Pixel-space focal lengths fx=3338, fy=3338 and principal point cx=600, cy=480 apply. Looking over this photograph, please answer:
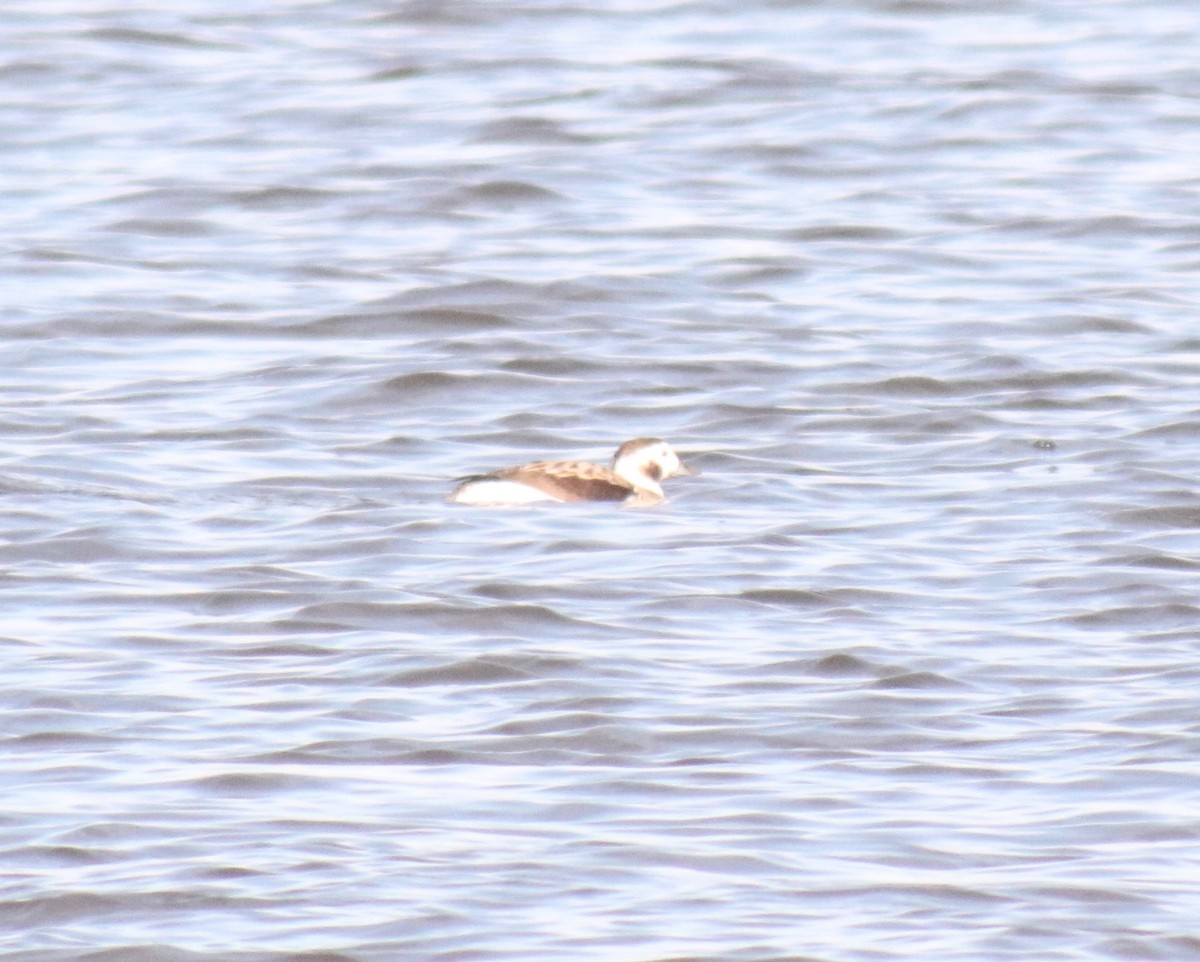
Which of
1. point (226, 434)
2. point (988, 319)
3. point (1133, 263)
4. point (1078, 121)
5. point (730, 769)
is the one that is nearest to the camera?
point (730, 769)

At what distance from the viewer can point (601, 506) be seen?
12.2 metres

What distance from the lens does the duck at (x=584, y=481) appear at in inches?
468

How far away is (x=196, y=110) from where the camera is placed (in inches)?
878

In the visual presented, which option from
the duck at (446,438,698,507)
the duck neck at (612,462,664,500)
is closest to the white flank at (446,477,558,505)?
the duck at (446,438,698,507)

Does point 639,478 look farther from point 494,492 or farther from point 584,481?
point 494,492

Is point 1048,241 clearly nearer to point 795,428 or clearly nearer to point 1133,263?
point 1133,263

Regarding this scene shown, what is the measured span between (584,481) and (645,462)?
10.8 inches

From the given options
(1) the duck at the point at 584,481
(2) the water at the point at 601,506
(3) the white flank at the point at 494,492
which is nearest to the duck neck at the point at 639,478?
(1) the duck at the point at 584,481

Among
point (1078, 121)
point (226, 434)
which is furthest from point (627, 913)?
point (1078, 121)

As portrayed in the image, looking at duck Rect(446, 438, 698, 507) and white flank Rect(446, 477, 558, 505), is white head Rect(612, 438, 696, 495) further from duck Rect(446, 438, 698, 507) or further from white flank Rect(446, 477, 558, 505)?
white flank Rect(446, 477, 558, 505)

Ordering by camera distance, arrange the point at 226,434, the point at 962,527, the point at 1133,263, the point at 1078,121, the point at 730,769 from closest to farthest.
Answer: the point at 730,769, the point at 962,527, the point at 226,434, the point at 1133,263, the point at 1078,121

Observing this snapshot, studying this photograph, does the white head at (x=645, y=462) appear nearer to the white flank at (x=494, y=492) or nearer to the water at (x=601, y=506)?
the water at (x=601, y=506)

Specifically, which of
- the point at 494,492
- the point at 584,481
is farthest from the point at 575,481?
the point at 494,492

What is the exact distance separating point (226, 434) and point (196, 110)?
30.3 ft
